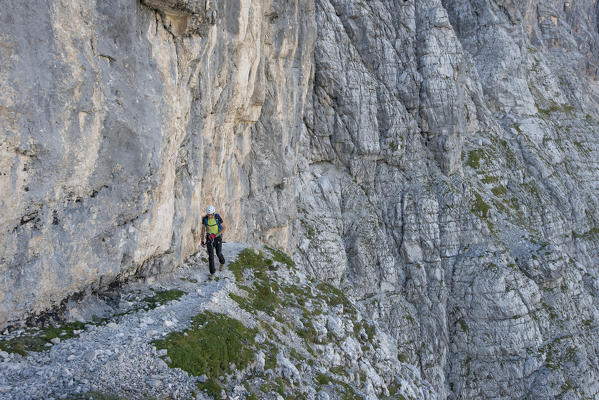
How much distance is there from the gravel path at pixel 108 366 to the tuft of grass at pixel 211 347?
299 millimetres

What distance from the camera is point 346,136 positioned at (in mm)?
51656

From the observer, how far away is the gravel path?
828 centimetres

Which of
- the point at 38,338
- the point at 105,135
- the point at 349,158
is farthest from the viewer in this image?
the point at 349,158

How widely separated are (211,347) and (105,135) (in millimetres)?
6358

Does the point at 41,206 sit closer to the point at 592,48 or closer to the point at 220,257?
the point at 220,257

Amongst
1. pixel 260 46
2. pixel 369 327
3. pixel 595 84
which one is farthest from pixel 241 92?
pixel 595 84

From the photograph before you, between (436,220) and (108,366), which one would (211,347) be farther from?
(436,220)

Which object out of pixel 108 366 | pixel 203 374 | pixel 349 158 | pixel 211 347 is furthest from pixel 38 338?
pixel 349 158

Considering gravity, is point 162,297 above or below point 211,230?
below

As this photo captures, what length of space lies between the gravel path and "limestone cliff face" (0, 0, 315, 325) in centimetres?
148

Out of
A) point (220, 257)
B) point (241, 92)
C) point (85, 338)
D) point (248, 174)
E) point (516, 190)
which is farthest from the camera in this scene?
point (516, 190)

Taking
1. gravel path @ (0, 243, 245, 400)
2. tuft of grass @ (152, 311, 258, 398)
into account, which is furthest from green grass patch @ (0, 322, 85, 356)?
tuft of grass @ (152, 311, 258, 398)

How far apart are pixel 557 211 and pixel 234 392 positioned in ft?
212

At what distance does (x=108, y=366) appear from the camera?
9.17 metres
